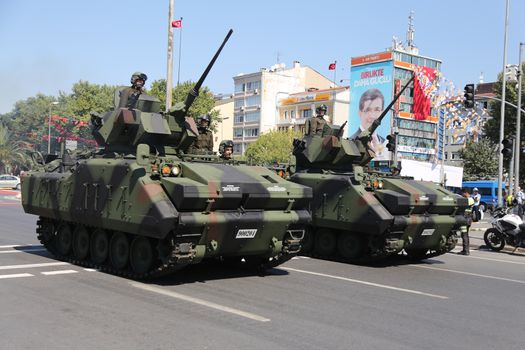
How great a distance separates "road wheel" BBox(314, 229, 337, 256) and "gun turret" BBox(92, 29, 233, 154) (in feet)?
13.7

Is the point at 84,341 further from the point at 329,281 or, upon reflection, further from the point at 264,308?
the point at 329,281

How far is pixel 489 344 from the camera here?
717 cm

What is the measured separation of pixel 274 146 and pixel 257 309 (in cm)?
6372

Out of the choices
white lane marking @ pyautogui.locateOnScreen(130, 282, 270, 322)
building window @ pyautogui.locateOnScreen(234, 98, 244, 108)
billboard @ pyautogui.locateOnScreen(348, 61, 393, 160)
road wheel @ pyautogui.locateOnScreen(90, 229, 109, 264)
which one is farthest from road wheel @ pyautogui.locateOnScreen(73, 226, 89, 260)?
building window @ pyautogui.locateOnScreen(234, 98, 244, 108)

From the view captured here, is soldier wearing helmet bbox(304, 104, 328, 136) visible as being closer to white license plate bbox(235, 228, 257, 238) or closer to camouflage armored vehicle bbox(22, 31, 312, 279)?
camouflage armored vehicle bbox(22, 31, 312, 279)

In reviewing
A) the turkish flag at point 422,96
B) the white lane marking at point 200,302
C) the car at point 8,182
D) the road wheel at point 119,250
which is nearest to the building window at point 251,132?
the turkish flag at point 422,96

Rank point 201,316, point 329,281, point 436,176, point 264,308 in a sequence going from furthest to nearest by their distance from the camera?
point 436,176 < point 329,281 < point 264,308 < point 201,316

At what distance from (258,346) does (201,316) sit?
1.43 m

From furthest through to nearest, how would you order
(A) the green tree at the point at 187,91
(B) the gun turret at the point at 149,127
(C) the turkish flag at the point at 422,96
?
(C) the turkish flag at the point at 422,96 → (A) the green tree at the point at 187,91 → (B) the gun turret at the point at 149,127

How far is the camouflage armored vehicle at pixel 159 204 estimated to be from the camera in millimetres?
9781

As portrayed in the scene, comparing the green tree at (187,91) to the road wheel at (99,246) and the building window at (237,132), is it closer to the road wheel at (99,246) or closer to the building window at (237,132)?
the building window at (237,132)

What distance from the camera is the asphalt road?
22.4ft

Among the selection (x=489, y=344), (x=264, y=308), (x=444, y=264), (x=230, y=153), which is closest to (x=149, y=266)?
(x=264, y=308)

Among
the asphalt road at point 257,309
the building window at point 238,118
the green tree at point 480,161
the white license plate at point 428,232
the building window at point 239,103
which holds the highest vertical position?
the building window at point 239,103
